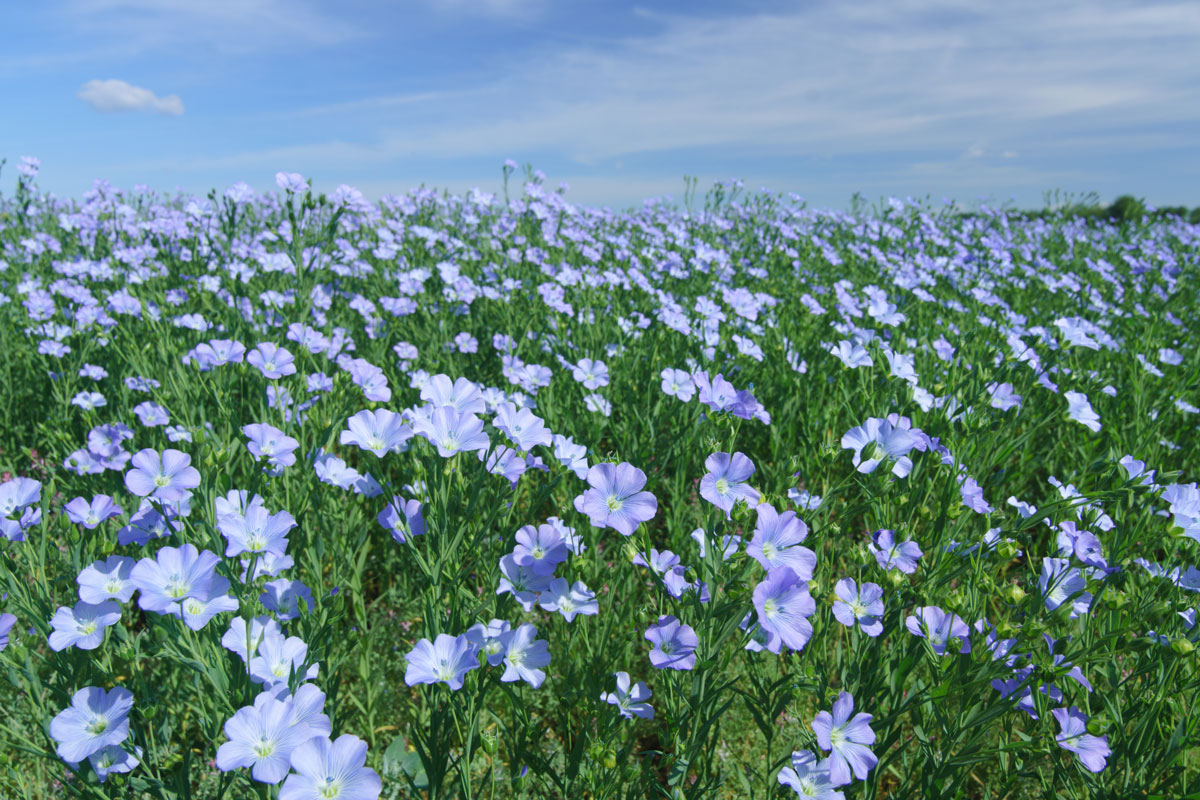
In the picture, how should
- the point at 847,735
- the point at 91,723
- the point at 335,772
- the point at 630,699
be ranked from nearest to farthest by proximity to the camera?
the point at 335,772 → the point at 91,723 → the point at 847,735 → the point at 630,699

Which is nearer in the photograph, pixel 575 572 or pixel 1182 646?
pixel 1182 646

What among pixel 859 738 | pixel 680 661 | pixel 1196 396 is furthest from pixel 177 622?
pixel 1196 396

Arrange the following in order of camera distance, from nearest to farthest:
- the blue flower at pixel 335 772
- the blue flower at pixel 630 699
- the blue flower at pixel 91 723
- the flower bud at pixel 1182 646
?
the blue flower at pixel 335 772 < the blue flower at pixel 91 723 < the flower bud at pixel 1182 646 < the blue flower at pixel 630 699

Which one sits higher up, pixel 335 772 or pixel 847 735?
pixel 335 772

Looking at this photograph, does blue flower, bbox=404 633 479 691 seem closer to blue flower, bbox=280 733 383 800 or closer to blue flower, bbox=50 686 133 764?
blue flower, bbox=280 733 383 800

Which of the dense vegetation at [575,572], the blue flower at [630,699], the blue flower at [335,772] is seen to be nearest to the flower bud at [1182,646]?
the dense vegetation at [575,572]

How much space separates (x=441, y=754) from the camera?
1294mm

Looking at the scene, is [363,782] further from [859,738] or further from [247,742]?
[859,738]

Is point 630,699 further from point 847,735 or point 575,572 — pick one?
point 847,735

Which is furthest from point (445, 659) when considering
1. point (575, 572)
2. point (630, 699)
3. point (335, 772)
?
point (630, 699)

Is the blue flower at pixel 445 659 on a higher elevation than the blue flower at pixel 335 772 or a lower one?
higher

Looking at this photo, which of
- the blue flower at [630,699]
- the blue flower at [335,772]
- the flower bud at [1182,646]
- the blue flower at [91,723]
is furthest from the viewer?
the blue flower at [630,699]

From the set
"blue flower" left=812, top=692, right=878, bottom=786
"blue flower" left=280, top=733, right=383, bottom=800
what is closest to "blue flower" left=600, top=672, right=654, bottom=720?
"blue flower" left=812, top=692, right=878, bottom=786

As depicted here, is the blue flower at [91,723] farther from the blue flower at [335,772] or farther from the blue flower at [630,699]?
the blue flower at [630,699]
